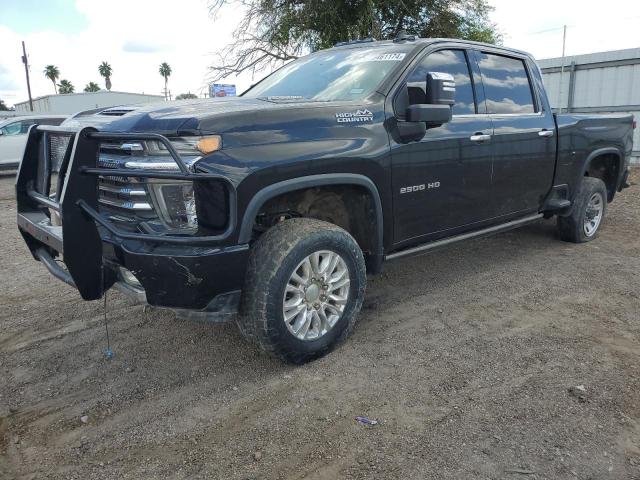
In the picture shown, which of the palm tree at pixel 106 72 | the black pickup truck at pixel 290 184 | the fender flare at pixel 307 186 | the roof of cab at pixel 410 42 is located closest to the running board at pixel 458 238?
the black pickup truck at pixel 290 184

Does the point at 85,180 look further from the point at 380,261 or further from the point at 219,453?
the point at 380,261

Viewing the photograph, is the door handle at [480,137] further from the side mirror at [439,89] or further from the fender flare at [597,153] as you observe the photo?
the fender flare at [597,153]

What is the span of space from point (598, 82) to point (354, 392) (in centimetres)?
1401

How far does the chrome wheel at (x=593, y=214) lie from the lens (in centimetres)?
632

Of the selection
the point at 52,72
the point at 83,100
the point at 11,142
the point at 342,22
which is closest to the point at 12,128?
the point at 11,142

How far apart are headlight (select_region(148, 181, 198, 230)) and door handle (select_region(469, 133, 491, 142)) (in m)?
2.44

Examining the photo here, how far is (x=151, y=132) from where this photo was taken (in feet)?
9.75

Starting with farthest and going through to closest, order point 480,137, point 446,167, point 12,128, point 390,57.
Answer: point 12,128
point 480,137
point 446,167
point 390,57

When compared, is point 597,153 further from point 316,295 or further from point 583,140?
point 316,295

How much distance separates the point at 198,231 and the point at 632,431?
2456 millimetres

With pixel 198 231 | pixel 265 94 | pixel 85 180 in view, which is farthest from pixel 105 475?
pixel 265 94

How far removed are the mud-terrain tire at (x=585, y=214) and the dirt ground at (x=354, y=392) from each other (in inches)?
51.8

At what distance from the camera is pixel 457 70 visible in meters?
4.45

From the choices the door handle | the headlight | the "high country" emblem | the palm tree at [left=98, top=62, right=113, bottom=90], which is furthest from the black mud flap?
the palm tree at [left=98, top=62, right=113, bottom=90]
